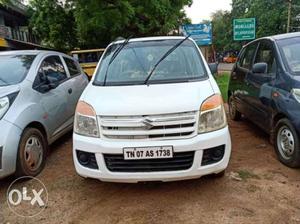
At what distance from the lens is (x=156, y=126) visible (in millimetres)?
3482

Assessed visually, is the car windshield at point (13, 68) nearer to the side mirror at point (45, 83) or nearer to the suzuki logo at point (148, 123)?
the side mirror at point (45, 83)

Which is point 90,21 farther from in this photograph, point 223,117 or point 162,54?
point 223,117

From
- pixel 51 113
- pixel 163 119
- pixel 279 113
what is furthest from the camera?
pixel 51 113

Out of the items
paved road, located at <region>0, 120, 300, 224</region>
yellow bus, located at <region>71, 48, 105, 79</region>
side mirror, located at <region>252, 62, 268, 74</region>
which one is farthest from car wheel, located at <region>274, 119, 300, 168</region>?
yellow bus, located at <region>71, 48, 105, 79</region>

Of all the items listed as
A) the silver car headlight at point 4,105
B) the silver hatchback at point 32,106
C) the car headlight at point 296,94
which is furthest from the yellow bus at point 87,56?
the car headlight at point 296,94

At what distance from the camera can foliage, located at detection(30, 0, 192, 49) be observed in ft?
47.9

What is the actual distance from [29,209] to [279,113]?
332cm

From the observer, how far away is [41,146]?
15.6 feet

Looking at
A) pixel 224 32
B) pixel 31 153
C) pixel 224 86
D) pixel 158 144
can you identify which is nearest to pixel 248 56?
pixel 158 144

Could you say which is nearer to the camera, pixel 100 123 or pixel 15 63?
pixel 100 123

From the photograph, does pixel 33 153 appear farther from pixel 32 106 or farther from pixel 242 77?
pixel 242 77

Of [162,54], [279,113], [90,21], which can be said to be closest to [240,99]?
[279,113]

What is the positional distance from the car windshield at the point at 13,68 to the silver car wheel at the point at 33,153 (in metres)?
0.89

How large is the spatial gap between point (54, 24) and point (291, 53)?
21606 millimetres
